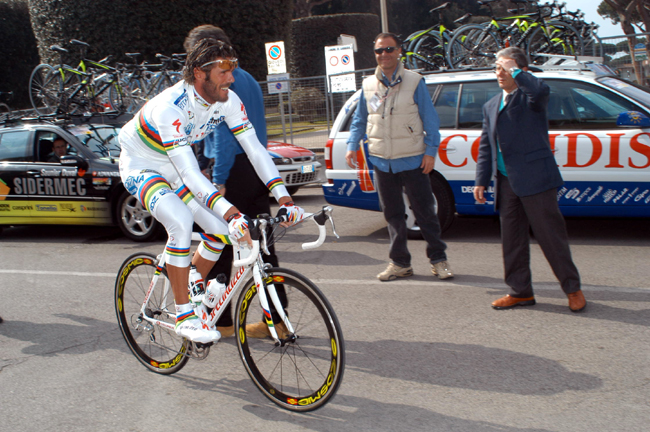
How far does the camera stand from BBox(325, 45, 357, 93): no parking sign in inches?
550

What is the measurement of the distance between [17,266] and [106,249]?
102cm

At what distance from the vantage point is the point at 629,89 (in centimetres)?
656

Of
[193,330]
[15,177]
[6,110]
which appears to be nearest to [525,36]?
[15,177]

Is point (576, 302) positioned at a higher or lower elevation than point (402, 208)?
lower

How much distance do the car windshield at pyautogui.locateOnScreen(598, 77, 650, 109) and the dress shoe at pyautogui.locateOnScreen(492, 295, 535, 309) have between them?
8.78 ft

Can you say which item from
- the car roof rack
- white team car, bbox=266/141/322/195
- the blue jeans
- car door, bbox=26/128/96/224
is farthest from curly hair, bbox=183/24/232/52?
white team car, bbox=266/141/322/195

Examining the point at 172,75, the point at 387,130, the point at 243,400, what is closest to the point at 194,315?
the point at 243,400

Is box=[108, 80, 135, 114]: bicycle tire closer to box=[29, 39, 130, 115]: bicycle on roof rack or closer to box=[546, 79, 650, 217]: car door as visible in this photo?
box=[29, 39, 130, 115]: bicycle on roof rack

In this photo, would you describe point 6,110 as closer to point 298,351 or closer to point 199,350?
point 199,350

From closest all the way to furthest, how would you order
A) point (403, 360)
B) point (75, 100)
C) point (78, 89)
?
point (403, 360)
point (75, 100)
point (78, 89)

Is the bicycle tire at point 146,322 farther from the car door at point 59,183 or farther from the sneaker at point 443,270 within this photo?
the car door at point 59,183

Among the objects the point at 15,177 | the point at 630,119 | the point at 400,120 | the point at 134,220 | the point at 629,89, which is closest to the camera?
the point at 400,120

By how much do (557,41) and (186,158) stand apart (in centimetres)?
970

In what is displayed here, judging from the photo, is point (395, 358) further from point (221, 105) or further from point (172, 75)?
point (172, 75)
